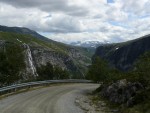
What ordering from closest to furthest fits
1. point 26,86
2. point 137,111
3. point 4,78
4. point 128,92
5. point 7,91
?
1. point 137,111
2. point 128,92
3. point 7,91
4. point 26,86
5. point 4,78

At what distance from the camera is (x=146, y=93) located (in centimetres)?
2845

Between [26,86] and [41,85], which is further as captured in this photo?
[41,85]

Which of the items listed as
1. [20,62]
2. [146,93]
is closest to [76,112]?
[146,93]

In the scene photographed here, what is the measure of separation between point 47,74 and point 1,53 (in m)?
77.8

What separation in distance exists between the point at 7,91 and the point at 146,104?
21146 millimetres

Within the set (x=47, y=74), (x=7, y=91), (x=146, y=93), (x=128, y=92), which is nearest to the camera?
(x=146, y=93)

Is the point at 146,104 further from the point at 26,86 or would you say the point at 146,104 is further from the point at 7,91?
the point at 26,86

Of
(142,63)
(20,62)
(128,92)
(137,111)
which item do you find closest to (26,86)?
(20,62)

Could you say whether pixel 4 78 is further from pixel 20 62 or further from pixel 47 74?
pixel 47 74

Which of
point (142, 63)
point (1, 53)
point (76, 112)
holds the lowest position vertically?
point (76, 112)

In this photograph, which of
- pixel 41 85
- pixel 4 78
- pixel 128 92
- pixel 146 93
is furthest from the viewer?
pixel 41 85

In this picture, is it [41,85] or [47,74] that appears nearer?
[41,85]

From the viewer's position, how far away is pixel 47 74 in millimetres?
130000

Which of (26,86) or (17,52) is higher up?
(17,52)
